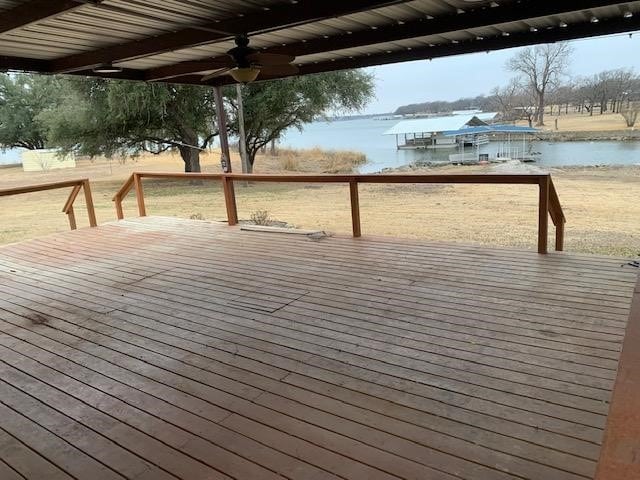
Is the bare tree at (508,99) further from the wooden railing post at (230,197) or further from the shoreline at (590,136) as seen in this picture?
the wooden railing post at (230,197)

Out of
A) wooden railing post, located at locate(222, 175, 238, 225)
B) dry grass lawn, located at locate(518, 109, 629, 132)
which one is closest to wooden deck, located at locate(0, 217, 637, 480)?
wooden railing post, located at locate(222, 175, 238, 225)

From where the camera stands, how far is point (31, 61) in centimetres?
548

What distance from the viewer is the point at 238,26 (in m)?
4.01

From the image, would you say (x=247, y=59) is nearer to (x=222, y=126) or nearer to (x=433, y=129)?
(x=222, y=126)

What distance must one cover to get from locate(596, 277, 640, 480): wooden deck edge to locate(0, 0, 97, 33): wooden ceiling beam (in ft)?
11.7

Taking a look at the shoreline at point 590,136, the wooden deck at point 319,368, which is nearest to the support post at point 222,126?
the wooden deck at point 319,368

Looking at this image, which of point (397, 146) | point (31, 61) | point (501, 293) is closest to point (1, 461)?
point (501, 293)

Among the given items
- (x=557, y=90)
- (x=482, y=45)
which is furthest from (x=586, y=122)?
(x=482, y=45)

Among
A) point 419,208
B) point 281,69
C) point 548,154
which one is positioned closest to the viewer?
point 281,69

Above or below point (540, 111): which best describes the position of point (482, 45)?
above

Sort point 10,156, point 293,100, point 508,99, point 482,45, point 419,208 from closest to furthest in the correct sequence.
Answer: point 482,45, point 419,208, point 293,100, point 10,156, point 508,99

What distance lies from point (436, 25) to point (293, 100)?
1165 cm

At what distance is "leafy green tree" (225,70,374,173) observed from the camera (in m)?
15.2

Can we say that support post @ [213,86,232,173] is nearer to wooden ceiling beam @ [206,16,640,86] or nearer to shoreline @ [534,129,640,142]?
wooden ceiling beam @ [206,16,640,86]
